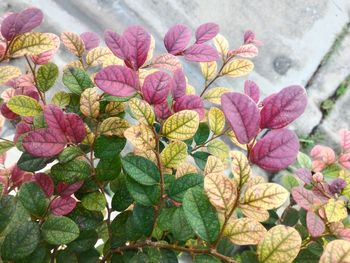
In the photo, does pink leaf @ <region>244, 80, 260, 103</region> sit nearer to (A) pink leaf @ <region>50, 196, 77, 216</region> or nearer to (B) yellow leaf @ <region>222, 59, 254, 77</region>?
(B) yellow leaf @ <region>222, 59, 254, 77</region>

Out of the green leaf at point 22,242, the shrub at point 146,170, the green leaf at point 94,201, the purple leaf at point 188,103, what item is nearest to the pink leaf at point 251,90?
the shrub at point 146,170

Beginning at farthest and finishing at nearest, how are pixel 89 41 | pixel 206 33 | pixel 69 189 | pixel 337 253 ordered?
1. pixel 89 41
2. pixel 206 33
3. pixel 69 189
4. pixel 337 253

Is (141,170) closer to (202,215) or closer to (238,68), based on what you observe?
(202,215)

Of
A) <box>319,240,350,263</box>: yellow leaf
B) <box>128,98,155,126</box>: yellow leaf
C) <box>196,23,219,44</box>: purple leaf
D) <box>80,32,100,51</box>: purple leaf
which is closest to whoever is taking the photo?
<box>319,240,350,263</box>: yellow leaf

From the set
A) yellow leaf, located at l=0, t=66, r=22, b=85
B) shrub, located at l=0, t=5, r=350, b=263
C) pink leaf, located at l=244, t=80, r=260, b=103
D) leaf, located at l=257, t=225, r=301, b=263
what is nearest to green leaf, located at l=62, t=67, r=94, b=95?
shrub, located at l=0, t=5, r=350, b=263

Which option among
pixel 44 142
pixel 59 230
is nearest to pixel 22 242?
pixel 59 230

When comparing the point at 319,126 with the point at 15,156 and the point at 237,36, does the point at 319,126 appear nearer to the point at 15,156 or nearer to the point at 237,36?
the point at 237,36

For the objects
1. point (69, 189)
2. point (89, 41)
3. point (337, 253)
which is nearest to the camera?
point (337, 253)
